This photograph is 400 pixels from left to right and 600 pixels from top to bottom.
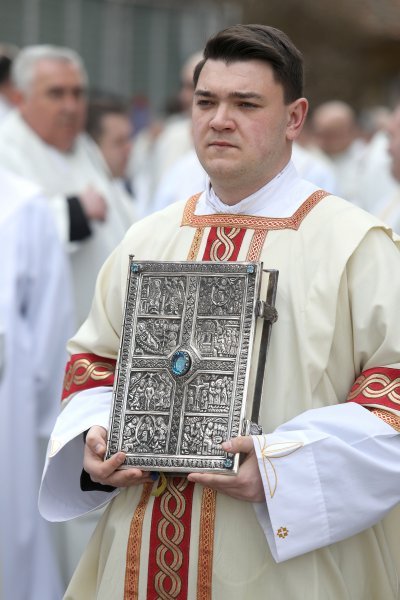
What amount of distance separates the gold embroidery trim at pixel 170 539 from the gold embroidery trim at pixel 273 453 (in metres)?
0.24

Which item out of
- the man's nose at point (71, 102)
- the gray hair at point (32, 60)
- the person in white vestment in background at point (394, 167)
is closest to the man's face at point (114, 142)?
the gray hair at point (32, 60)

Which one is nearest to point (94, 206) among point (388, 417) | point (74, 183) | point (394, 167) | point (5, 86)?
point (74, 183)

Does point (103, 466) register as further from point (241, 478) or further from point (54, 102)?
point (54, 102)

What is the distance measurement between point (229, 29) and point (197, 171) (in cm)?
376

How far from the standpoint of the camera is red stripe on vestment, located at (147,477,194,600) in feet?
9.68

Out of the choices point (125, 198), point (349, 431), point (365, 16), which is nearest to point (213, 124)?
point (349, 431)

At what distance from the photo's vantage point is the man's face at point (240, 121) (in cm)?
296

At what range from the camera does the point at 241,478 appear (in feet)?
9.15

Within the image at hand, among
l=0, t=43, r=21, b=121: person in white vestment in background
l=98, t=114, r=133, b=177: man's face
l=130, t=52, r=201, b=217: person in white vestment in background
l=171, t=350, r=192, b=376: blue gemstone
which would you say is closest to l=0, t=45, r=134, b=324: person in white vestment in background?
l=98, t=114, r=133, b=177: man's face

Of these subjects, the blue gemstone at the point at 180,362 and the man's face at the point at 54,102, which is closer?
the blue gemstone at the point at 180,362

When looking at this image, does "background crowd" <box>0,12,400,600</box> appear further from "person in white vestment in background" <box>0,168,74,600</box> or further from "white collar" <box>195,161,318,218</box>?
"white collar" <box>195,161,318,218</box>

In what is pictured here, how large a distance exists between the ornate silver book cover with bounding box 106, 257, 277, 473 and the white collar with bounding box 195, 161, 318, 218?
0.68ft

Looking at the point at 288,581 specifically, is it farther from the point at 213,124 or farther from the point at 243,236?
the point at 213,124

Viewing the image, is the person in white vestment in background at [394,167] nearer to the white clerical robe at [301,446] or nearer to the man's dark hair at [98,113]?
the man's dark hair at [98,113]
